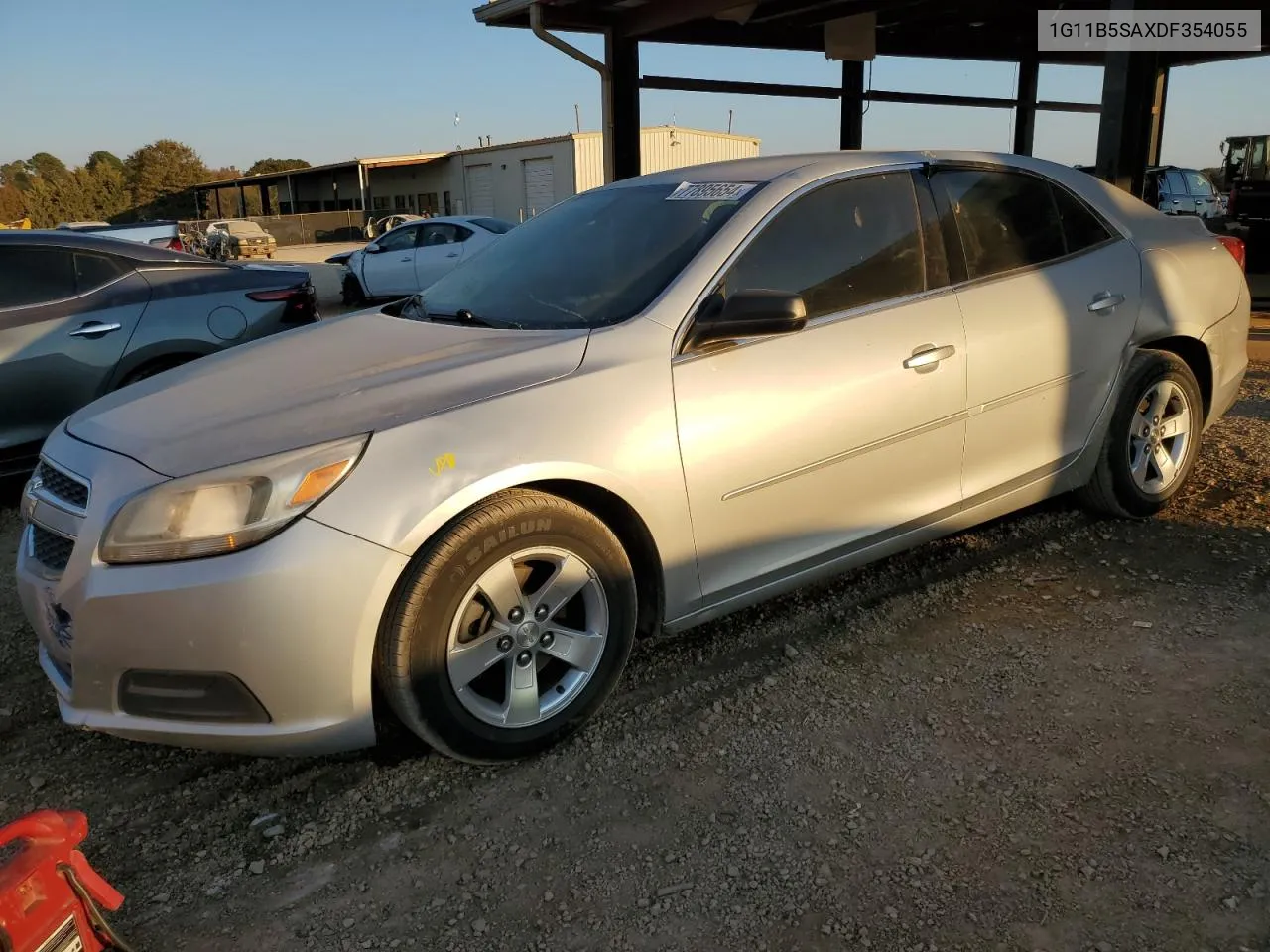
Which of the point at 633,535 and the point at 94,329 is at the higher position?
the point at 94,329

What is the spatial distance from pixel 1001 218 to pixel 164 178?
274 ft

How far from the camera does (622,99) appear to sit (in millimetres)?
10641

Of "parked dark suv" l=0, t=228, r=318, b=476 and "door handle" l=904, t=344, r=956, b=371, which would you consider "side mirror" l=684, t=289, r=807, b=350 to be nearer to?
"door handle" l=904, t=344, r=956, b=371

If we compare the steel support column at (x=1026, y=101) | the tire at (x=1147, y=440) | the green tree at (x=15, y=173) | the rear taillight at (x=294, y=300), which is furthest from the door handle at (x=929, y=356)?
the green tree at (x=15, y=173)

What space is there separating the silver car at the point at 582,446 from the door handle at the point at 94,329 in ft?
7.71

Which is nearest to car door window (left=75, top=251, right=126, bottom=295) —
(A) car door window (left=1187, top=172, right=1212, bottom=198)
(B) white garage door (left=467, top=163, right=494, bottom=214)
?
(A) car door window (left=1187, top=172, right=1212, bottom=198)

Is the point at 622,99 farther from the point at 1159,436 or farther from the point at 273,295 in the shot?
the point at 1159,436

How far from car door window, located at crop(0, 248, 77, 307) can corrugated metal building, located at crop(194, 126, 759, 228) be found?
24108 millimetres

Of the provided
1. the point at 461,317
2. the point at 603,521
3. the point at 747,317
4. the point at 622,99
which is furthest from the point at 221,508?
the point at 622,99

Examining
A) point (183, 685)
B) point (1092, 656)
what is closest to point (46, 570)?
point (183, 685)

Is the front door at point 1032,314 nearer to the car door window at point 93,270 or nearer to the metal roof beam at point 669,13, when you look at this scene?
the car door window at point 93,270

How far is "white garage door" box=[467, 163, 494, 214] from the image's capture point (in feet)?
123

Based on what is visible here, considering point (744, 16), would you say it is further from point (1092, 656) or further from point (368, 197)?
point (368, 197)

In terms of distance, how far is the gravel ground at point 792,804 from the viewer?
2125mm
